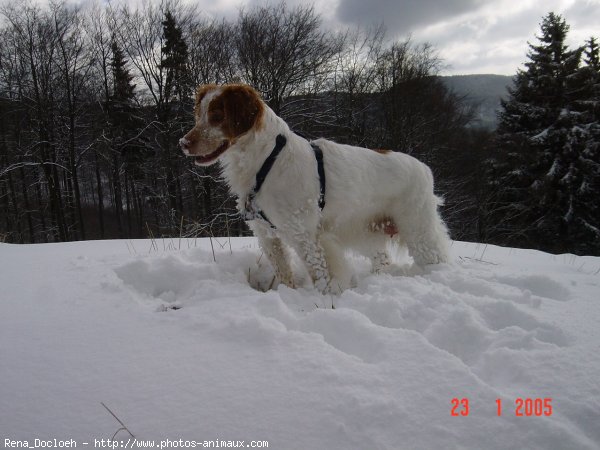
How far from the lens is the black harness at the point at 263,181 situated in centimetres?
275

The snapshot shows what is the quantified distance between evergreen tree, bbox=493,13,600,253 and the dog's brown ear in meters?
17.0

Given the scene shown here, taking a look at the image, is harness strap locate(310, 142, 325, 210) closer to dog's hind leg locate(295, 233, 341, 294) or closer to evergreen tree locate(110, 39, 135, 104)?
dog's hind leg locate(295, 233, 341, 294)

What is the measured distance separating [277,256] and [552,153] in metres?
20.0

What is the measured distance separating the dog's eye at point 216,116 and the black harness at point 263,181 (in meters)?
0.48

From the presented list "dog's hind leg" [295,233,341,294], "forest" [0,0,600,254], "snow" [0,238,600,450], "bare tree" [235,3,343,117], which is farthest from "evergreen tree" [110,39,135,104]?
"snow" [0,238,600,450]

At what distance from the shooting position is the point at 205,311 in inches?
68.2

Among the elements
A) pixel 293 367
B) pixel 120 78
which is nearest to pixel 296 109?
pixel 120 78

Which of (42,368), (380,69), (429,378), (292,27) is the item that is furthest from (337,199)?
(380,69)

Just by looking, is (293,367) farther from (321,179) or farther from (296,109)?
(296,109)

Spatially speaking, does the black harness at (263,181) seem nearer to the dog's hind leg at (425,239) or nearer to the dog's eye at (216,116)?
the dog's eye at (216,116)

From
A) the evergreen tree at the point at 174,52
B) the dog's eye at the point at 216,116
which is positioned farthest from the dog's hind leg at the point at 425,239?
the evergreen tree at the point at 174,52

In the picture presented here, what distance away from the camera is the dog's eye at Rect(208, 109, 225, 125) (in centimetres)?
276

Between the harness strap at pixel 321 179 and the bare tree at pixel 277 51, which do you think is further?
the bare tree at pixel 277 51

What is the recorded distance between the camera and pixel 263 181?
2744mm
